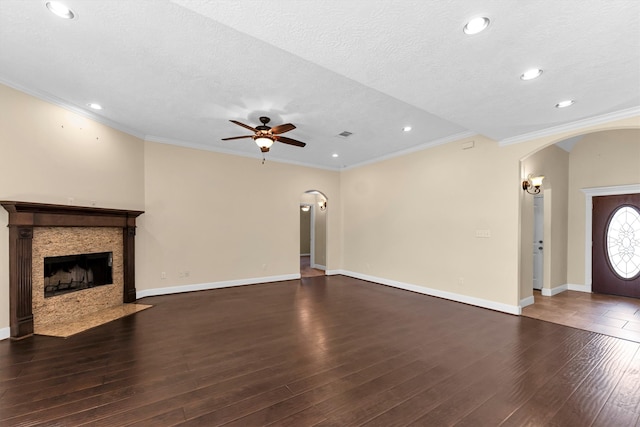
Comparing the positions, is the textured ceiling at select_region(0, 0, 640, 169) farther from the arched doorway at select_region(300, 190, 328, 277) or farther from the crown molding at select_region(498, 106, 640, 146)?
the arched doorway at select_region(300, 190, 328, 277)

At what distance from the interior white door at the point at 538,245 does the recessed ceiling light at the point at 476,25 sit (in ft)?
18.0

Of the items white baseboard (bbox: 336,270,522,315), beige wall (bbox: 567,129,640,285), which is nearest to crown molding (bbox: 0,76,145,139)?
white baseboard (bbox: 336,270,522,315)

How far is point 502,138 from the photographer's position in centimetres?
459

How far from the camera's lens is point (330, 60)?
238 cm

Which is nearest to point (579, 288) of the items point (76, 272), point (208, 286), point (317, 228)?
point (317, 228)

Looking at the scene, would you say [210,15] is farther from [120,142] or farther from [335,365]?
[120,142]

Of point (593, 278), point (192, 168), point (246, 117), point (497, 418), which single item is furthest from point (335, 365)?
point (593, 278)

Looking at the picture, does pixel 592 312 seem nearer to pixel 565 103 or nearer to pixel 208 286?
pixel 565 103

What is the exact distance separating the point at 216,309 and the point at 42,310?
224cm

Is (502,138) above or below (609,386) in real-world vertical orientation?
above

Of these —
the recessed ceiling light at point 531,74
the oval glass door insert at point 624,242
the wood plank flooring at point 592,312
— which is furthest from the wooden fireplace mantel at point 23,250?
the oval glass door insert at point 624,242

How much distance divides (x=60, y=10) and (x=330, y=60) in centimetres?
220

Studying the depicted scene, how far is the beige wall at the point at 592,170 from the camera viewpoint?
5.53 metres

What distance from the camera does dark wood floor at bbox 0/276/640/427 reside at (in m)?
2.08
